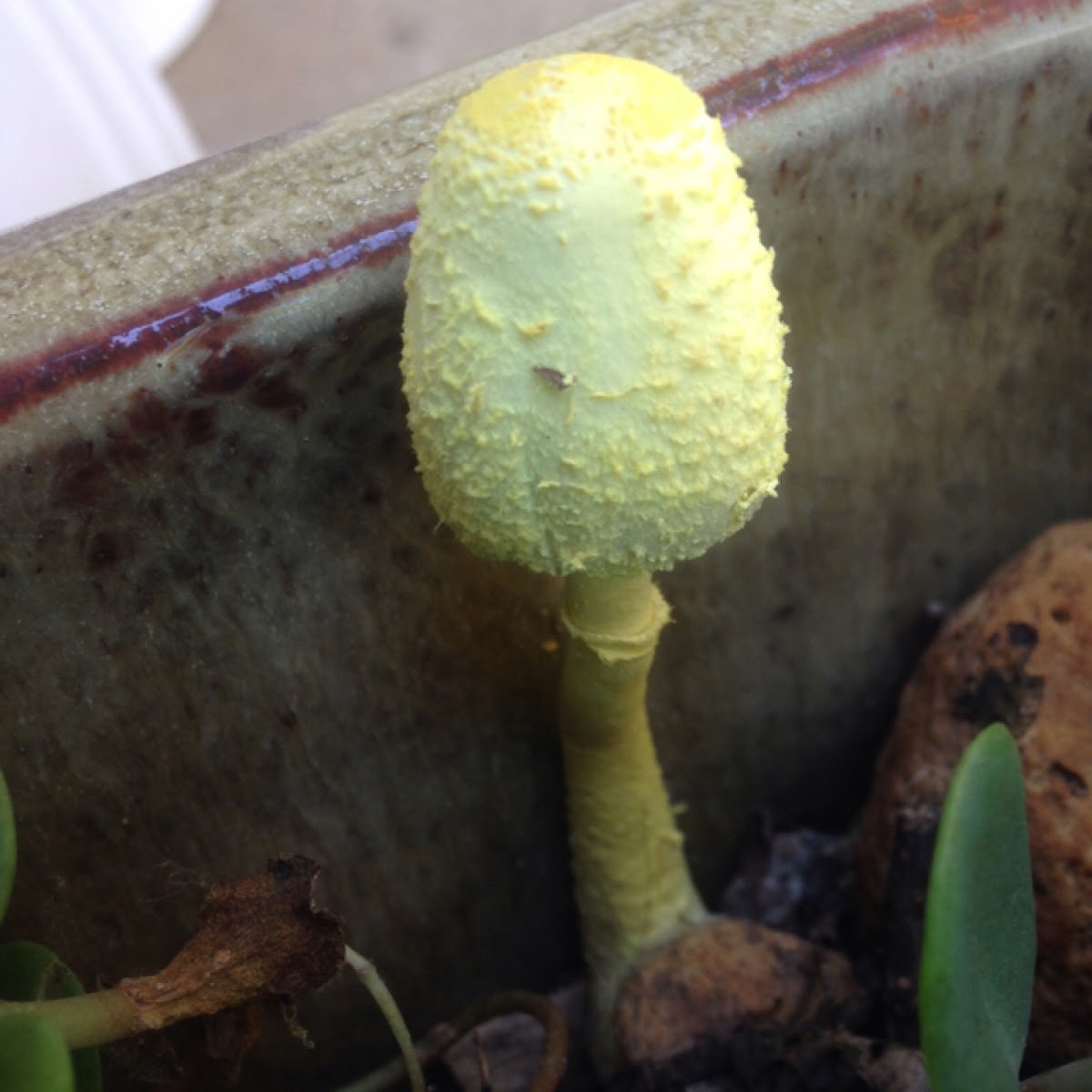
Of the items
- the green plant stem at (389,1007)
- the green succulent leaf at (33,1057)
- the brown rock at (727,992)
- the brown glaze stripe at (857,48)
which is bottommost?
the brown rock at (727,992)

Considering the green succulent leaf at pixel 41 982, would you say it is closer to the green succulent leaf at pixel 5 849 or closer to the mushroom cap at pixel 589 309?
the green succulent leaf at pixel 5 849

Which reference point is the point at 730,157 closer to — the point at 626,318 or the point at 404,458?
the point at 626,318

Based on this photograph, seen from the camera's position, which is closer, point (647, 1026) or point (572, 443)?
point (572, 443)

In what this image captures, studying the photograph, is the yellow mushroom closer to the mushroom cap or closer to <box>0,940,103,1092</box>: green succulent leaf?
the mushroom cap

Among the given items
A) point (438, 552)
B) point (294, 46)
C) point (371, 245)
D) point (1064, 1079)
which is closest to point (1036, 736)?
point (1064, 1079)

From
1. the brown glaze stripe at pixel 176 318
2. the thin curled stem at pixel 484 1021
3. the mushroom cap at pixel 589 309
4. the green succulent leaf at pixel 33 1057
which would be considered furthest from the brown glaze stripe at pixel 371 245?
the thin curled stem at pixel 484 1021

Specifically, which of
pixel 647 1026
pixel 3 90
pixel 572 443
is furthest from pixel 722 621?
pixel 3 90

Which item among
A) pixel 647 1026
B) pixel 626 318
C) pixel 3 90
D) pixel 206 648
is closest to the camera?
pixel 626 318
